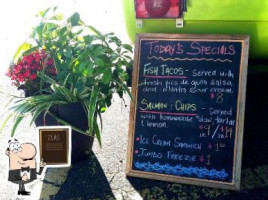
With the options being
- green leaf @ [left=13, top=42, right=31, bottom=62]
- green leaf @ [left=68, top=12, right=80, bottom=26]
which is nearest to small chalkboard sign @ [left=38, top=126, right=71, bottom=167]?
green leaf @ [left=13, top=42, right=31, bottom=62]

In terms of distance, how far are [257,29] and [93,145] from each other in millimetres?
1383

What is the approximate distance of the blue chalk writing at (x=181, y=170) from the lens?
2086 millimetres

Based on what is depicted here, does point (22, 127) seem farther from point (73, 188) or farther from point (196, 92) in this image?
point (196, 92)

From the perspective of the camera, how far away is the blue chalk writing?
2.09 metres

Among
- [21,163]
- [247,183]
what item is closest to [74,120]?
[21,163]

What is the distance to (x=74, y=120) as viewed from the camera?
7.21ft

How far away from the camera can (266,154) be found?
2.40 metres

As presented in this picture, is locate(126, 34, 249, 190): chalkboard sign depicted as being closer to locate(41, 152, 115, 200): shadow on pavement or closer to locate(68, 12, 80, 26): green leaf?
locate(41, 152, 115, 200): shadow on pavement

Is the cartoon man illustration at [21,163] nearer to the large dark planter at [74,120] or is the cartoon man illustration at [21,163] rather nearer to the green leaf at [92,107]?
the large dark planter at [74,120]

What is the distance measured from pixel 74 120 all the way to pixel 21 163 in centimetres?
40

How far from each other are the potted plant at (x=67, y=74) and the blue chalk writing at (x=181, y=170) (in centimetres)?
34

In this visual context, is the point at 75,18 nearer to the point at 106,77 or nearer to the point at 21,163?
the point at 106,77

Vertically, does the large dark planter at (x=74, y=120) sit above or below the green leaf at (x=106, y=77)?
below

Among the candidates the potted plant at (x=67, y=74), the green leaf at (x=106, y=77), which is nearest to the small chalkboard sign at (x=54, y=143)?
the potted plant at (x=67, y=74)
